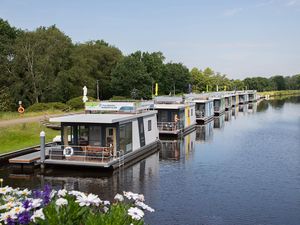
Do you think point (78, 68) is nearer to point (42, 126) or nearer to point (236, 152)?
point (42, 126)

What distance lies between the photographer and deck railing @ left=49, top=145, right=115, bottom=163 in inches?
1023

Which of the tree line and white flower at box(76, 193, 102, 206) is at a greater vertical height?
the tree line

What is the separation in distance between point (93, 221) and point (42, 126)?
3520 cm

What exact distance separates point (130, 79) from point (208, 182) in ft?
209

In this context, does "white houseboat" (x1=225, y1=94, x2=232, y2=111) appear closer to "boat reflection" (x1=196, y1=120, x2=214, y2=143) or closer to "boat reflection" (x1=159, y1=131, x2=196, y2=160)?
"boat reflection" (x1=196, y1=120, x2=214, y2=143)

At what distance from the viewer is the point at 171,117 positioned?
45250 mm

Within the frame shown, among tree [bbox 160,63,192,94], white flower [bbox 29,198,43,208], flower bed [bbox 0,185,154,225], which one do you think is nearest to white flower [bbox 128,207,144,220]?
flower bed [bbox 0,185,154,225]

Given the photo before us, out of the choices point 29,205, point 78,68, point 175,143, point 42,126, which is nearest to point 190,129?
point 175,143

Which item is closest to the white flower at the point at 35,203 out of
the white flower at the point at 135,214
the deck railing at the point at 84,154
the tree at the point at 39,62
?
the white flower at the point at 135,214

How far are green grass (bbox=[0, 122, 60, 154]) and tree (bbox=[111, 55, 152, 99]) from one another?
155ft

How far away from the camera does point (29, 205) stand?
690 centimetres

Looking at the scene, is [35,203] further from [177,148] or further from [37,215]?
[177,148]

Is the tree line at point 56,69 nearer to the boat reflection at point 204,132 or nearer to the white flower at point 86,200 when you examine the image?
the boat reflection at point 204,132

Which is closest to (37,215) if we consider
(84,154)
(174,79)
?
(84,154)
